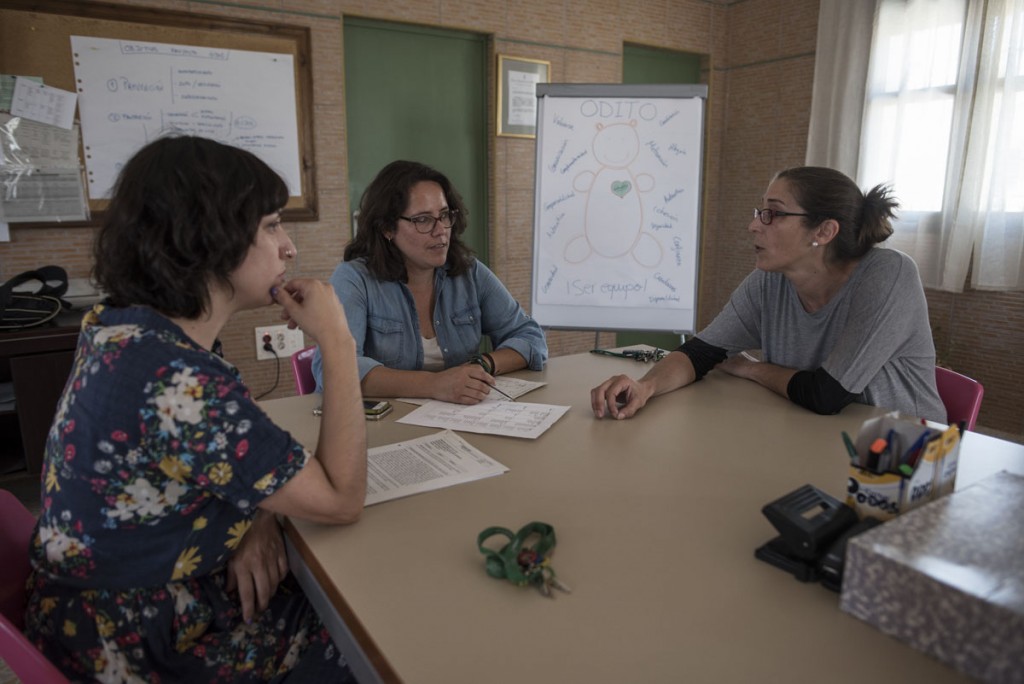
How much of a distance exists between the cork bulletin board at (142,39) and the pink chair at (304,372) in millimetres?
721

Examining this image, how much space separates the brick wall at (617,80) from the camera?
10.8ft

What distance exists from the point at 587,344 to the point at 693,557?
3.55m

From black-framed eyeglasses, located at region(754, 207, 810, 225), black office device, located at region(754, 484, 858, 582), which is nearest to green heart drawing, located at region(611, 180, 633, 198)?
black-framed eyeglasses, located at region(754, 207, 810, 225)

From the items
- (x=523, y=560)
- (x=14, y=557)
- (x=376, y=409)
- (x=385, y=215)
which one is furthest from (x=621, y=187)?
(x=14, y=557)

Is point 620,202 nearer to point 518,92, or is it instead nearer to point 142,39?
point 518,92

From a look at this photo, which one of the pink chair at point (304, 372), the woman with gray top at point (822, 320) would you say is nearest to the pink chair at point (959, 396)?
the woman with gray top at point (822, 320)

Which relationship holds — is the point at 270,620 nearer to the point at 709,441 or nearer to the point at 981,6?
the point at 709,441

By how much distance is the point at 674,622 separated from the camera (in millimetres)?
793

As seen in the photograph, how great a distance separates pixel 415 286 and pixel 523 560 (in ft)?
4.39

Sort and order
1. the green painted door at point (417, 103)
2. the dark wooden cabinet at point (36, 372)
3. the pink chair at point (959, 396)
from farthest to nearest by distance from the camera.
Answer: the green painted door at point (417, 103), the dark wooden cabinet at point (36, 372), the pink chair at point (959, 396)

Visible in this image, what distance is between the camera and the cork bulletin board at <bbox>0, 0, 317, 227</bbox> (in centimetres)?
270

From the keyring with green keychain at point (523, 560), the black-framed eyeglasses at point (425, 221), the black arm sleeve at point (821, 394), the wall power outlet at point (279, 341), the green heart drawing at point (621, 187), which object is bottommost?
the wall power outlet at point (279, 341)

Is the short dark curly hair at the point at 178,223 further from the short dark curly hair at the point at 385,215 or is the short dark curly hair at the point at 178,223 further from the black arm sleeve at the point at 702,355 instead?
the black arm sleeve at the point at 702,355

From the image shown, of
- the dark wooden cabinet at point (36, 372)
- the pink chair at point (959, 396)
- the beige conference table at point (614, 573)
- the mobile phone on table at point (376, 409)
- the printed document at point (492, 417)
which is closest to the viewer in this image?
the beige conference table at point (614, 573)
